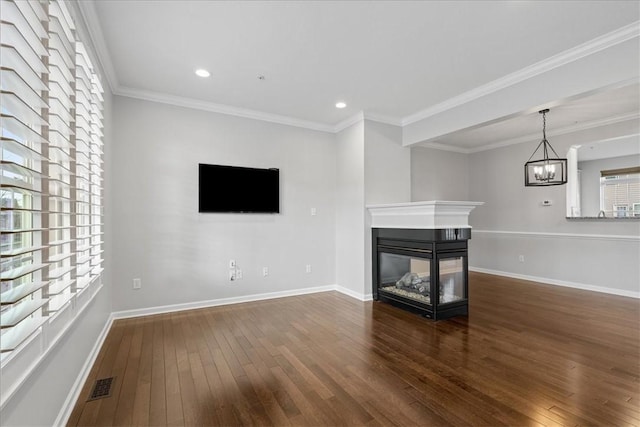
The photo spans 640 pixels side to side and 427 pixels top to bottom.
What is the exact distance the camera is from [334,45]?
8.80 feet

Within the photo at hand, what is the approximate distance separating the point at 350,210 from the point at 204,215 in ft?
6.75

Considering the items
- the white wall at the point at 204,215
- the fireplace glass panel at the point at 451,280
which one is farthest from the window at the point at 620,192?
the white wall at the point at 204,215

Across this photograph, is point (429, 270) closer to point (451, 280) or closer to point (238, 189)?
point (451, 280)

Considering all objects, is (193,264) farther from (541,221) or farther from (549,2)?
(541,221)

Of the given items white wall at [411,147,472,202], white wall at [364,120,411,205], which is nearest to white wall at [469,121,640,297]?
white wall at [411,147,472,202]

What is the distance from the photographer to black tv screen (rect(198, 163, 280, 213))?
13.0ft

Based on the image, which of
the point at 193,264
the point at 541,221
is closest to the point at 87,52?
the point at 193,264

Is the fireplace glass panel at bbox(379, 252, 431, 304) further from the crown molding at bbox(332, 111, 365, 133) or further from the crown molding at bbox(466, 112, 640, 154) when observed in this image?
the crown molding at bbox(466, 112, 640, 154)

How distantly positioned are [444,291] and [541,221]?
320 centimetres

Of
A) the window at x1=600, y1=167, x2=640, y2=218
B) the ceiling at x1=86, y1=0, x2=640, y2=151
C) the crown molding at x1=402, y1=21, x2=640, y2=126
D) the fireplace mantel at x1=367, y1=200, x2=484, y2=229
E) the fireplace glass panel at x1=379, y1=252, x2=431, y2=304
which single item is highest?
the ceiling at x1=86, y1=0, x2=640, y2=151

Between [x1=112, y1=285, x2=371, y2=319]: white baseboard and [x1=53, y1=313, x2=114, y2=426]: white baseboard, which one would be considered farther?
[x1=112, y1=285, x2=371, y2=319]: white baseboard

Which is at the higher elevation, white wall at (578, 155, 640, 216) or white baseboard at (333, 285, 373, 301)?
white wall at (578, 155, 640, 216)

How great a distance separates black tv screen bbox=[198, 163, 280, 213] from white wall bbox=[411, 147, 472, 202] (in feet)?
9.61

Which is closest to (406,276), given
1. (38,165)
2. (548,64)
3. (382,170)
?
(382,170)
